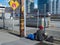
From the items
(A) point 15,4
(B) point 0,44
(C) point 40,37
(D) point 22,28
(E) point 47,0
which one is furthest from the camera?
(E) point 47,0

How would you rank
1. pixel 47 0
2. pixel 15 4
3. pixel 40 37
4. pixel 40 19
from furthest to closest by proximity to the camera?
1. pixel 47 0
2. pixel 40 19
3. pixel 15 4
4. pixel 40 37

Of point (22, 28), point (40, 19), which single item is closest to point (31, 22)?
point (40, 19)

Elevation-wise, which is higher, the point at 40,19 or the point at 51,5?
the point at 51,5

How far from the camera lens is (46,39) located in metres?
12.8

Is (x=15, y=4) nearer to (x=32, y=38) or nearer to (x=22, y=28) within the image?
(x=22, y=28)

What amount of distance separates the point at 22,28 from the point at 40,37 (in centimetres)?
249

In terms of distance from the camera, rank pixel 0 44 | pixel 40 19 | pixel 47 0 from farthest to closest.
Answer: pixel 47 0
pixel 40 19
pixel 0 44

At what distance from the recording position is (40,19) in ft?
81.6

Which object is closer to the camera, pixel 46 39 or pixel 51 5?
pixel 46 39

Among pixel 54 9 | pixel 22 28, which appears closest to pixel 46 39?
pixel 22 28

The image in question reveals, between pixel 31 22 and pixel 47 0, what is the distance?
399cm

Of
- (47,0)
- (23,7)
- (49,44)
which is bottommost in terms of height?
(49,44)

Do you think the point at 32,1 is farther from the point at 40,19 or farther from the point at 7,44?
the point at 7,44

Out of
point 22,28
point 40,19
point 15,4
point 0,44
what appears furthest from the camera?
point 40,19
